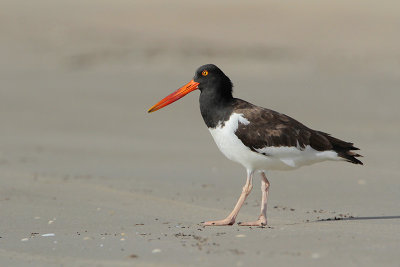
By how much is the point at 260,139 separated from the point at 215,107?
57 centimetres

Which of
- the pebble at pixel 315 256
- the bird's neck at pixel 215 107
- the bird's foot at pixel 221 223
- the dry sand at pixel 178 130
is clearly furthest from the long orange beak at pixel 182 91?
the pebble at pixel 315 256

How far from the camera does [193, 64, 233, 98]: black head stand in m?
7.71

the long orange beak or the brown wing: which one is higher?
the long orange beak

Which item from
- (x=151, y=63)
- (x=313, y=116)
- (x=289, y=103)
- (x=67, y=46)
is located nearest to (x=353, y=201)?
(x=313, y=116)

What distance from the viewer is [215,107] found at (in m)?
7.56

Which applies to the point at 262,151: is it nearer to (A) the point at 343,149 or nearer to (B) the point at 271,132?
(B) the point at 271,132

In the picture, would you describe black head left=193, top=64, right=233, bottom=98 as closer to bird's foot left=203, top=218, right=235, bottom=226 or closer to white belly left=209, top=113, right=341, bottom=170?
white belly left=209, top=113, right=341, bottom=170

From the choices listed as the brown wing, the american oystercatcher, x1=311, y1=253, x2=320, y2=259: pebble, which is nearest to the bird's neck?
the american oystercatcher

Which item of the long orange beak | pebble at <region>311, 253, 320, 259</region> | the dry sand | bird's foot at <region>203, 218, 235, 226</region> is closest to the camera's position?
pebble at <region>311, 253, 320, 259</region>

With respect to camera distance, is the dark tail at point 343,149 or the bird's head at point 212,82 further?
the bird's head at point 212,82

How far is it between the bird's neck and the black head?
3 centimetres

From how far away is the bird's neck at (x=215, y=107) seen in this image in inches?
294

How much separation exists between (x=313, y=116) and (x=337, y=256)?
12.0 m

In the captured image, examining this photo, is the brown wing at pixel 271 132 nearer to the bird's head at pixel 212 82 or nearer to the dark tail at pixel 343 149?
the dark tail at pixel 343 149
